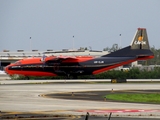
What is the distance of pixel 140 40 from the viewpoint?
79438 millimetres

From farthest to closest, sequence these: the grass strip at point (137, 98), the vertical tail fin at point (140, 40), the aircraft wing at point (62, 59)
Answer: the aircraft wing at point (62, 59) → the vertical tail fin at point (140, 40) → the grass strip at point (137, 98)

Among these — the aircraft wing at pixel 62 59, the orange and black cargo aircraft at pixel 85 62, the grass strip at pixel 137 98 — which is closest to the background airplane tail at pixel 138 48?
the orange and black cargo aircraft at pixel 85 62

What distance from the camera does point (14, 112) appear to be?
30.5 m

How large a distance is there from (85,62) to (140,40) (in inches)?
417

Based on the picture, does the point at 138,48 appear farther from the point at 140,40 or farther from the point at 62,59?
the point at 62,59

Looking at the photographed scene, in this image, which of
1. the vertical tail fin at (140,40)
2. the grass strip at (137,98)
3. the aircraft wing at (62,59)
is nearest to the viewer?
the grass strip at (137,98)

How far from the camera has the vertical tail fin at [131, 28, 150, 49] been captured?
3100 inches

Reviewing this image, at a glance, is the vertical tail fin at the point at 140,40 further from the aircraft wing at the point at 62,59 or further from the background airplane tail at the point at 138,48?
the aircraft wing at the point at 62,59

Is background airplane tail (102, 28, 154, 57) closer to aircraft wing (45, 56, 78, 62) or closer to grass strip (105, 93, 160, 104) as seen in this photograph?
aircraft wing (45, 56, 78, 62)

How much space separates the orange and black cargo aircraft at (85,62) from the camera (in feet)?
256

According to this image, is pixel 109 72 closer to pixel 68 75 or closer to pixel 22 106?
pixel 68 75

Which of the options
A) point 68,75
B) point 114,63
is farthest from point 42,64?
point 114,63

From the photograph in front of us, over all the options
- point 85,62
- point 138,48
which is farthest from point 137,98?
point 85,62

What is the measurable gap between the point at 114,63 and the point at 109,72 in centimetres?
699
